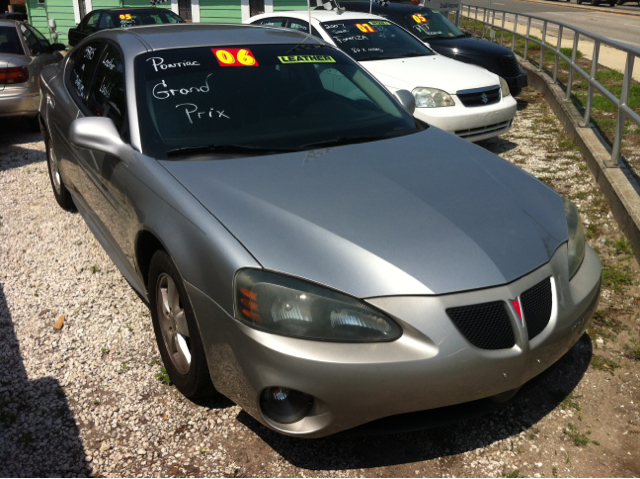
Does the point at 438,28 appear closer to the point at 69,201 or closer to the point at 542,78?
the point at 542,78

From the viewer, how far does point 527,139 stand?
310 inches

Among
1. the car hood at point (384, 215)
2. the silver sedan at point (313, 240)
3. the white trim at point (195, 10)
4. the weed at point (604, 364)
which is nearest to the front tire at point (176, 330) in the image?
the silver sedan at point (313, 240)

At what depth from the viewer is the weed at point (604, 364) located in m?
3.36

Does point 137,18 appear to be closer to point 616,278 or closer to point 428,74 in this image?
point 428,74

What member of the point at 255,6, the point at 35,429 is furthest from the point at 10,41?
the point at 255,6

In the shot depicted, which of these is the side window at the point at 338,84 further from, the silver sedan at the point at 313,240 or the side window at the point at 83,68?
the side window at the point at 83,68

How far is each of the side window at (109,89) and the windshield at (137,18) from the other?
1052 centimetres

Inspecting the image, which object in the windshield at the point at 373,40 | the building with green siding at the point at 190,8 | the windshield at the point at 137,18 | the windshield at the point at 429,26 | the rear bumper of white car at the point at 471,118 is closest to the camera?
the rear bumper of white car at the point at 471,118

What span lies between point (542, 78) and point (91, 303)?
873cm

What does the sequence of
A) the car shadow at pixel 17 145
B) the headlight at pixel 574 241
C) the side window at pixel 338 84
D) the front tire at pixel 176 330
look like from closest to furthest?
the front tire at pixel 176 330 → the headlight at pixel 574 241 → the side window at pixel 338 84 → the car shadow at pixel 17 145

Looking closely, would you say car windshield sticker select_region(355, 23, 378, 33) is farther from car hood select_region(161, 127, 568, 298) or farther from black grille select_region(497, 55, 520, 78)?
car hood select_region(161, 127, 568, 298)

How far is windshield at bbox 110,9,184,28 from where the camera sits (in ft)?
45.9

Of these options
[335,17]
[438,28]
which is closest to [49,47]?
[335,17]

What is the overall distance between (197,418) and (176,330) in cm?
42
